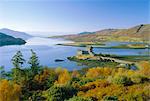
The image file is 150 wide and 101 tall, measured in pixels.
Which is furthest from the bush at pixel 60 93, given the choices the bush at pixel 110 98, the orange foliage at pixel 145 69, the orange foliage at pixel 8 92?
the orange foliage at pixel 145 69

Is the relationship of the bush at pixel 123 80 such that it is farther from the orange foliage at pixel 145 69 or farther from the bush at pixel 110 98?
the orange foliage at pixel 145 69

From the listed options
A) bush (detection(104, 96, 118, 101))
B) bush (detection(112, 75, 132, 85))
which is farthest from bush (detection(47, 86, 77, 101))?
bush (detection(112, 75, 132, 85))

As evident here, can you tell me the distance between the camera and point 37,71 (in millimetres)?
24266

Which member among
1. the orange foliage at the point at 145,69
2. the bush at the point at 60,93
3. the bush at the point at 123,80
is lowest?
the orange foliage at the point at 145,69

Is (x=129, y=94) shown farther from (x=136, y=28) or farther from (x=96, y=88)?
(x=136, y=28)

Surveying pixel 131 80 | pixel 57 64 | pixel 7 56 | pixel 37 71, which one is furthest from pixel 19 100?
pixel 57 64

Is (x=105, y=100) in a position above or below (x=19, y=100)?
above

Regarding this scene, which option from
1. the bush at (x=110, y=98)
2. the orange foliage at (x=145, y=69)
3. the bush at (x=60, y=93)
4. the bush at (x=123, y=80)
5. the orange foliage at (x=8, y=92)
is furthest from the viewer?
the orange foliage at (x=145, y=69)

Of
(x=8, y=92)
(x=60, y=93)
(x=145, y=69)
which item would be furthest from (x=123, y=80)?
(x=145, y=69)

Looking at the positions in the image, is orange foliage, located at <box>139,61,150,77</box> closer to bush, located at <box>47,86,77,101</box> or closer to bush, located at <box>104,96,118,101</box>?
bush, located at <box>47,86,77,101</box>

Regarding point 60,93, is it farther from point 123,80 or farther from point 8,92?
point 8,92

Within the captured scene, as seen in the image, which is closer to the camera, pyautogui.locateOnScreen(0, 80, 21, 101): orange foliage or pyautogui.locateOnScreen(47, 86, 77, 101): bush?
pyautogui.locateOnScreen(47, 86, 77, 101): bush

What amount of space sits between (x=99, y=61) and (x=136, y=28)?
10690 centimetres

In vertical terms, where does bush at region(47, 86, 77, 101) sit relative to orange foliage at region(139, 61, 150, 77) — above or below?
above
